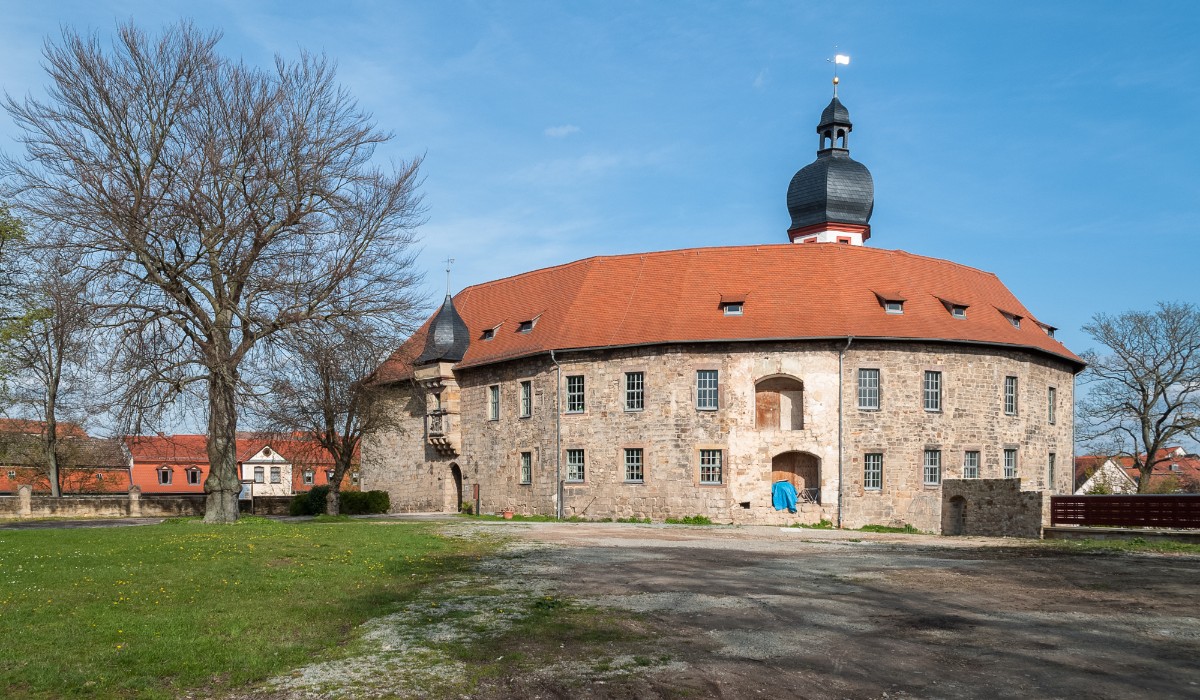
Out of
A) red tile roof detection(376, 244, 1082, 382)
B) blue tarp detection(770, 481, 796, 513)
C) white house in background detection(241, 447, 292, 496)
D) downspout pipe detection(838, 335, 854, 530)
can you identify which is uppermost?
red tile roof detection(376, 244, 1082, 382)

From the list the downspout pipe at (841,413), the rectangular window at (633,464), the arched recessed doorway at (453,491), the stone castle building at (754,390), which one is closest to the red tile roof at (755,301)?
the stone castle building at (754,390)

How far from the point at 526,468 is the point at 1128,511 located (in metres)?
19.0

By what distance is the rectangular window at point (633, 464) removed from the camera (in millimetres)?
34094

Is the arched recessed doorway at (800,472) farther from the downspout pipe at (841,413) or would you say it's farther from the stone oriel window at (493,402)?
the stone oriel window at (493,402)

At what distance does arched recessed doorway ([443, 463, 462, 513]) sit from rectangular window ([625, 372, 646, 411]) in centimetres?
935

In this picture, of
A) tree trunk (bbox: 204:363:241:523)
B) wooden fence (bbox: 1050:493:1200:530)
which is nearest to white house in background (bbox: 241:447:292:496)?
tree trunk (bbox: 204:363:241:523)

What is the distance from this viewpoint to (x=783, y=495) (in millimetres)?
32656

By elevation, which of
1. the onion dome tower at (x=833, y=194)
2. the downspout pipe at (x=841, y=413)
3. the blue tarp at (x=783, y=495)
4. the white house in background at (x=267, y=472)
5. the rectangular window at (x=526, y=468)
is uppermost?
the onion dome tower at (x=833, y=194)

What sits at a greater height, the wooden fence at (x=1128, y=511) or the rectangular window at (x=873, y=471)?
the rectangular window at (x=873, y=471)

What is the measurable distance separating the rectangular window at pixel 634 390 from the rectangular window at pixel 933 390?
356 inches

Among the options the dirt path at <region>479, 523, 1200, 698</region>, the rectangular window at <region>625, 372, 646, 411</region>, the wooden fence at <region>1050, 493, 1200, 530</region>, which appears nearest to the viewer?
the dirt path at <region>479, 523, 1200, 698</region>

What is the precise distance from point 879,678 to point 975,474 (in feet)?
90.6

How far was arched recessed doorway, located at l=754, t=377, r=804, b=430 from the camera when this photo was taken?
33531 mm

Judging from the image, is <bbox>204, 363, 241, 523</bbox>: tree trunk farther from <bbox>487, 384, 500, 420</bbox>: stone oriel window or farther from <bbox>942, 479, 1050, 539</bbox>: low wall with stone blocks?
<bbox>942, 479, 1050, 539</bbox>: low wall with stone blocks
